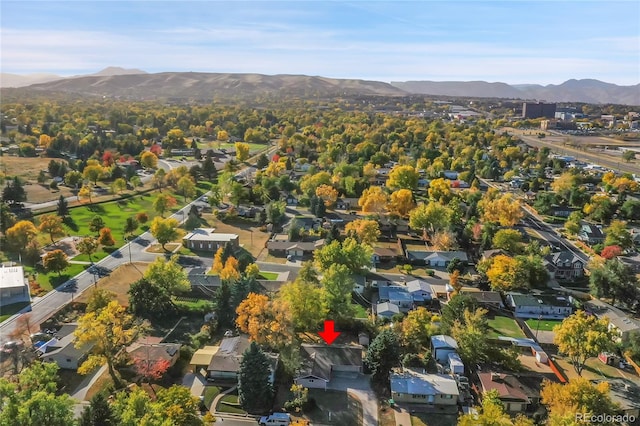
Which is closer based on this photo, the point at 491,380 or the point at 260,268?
A: the point at 491,380

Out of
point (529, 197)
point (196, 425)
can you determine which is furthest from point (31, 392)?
point (529, 197)

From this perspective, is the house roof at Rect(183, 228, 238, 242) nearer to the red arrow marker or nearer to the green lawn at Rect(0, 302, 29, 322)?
the green lawn at Rect(0, 302, 29, 322)

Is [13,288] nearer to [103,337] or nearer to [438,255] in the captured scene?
[103,337]

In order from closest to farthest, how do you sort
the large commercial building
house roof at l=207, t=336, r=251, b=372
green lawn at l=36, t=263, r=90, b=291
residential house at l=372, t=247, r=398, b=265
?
house roof at l=207, t=336, r=251, b=372, green lawn at l=36, t=263, r=90, b=291, residential house at l=372, t=247, r=398, b=265, the large commercial building

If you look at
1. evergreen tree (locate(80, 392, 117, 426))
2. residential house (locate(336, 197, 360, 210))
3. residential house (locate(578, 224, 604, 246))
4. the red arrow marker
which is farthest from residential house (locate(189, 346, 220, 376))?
residential house (locate(578, 224, 604, 246))

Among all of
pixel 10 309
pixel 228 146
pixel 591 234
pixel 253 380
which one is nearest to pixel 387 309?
pixel 253 380

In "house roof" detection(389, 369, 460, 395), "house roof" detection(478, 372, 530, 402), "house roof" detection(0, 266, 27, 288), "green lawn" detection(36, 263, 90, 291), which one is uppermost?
"house roof" detection(0, 266, 27, 288)

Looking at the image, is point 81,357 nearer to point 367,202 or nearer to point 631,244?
point 367,202
